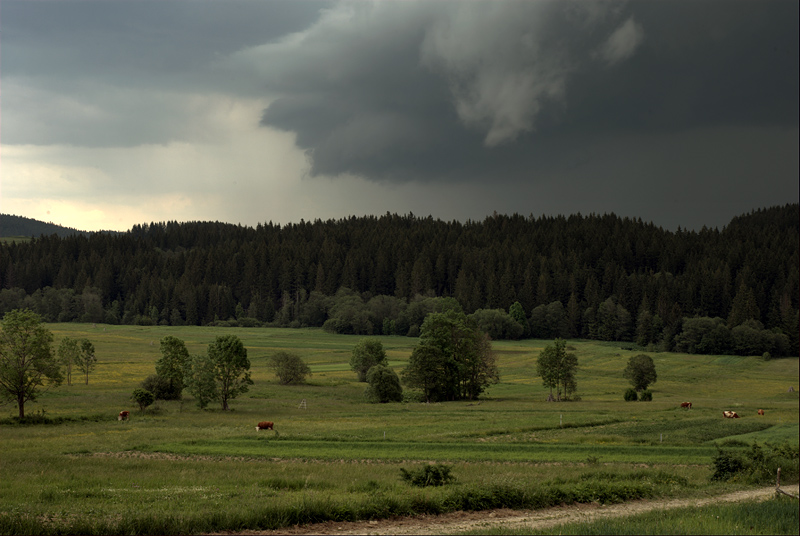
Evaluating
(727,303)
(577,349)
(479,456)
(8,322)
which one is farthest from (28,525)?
(727,303)

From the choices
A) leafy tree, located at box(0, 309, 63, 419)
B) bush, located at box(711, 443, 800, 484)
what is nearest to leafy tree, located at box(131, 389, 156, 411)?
leafy tree, located at box(0, 309, 63, 419)

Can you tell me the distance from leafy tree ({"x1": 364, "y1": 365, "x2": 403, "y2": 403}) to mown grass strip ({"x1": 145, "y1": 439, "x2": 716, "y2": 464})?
119ft

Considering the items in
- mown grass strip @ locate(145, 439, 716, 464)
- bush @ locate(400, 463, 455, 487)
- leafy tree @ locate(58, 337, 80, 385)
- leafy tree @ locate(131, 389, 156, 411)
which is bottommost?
mown grass strip @ locate(145, 439, 716, 464)

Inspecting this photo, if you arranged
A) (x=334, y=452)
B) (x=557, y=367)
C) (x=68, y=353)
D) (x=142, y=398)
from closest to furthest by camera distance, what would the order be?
(x=334, y=452)
(x=142, y=398)
(x=557, y=367)
(x=68, y=353)

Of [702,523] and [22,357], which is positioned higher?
[22,357]

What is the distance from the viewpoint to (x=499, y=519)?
21453 mm

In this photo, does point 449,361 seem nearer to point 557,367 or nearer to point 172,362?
point 557,367

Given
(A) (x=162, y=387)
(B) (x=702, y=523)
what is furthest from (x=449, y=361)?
(B) (x=702, y=523)

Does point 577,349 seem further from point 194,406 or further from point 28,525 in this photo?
point 28,525

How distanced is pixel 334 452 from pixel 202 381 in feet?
112

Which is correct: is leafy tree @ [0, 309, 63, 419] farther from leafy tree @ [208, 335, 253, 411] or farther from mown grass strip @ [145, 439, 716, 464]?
mown grass strip @ [145, 439, 716, 464]

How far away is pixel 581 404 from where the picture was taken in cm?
8000

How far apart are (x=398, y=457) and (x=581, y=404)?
154 ft

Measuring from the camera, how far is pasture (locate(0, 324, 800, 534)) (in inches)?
858
